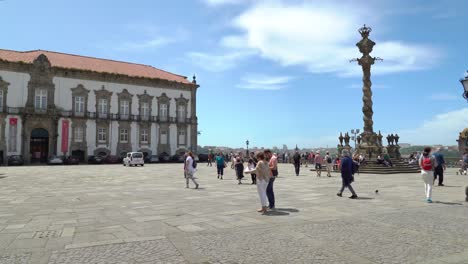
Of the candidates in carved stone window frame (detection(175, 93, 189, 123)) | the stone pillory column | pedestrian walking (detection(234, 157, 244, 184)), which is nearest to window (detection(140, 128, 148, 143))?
carved stone window frame (detection(175, 93, 189, 123))

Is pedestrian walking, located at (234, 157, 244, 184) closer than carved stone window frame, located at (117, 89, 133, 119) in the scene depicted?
Yes

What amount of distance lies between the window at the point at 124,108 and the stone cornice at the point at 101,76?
2.58 metres

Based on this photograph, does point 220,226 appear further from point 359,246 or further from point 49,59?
point 49,59

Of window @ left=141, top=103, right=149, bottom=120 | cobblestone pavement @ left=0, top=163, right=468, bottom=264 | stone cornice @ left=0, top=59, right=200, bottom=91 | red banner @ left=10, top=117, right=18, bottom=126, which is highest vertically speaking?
stone cornice @ left=0, top=59, right=200, bottom=91

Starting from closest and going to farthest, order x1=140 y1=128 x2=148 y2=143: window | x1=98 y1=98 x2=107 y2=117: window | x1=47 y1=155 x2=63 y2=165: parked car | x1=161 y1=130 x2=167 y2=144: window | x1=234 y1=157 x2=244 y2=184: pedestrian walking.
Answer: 1. x1=234 y1=157 x2=244 y2=184: pedestrian walking
2. x1=47 y1=155 x2=63 y2=165: parked car
3. x1=98 y1=98 x2=107 y2=117: window
4. x1=140 y1=128 x2=148 y2=143: window
5. x1=161 y1=130 x2=167 y2=144: window

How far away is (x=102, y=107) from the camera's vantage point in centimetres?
4931

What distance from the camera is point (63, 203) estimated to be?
10.6 m

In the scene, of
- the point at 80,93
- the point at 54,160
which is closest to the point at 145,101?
the point at 80,93

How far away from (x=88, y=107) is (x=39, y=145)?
713 centimetres

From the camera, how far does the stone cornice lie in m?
43.1

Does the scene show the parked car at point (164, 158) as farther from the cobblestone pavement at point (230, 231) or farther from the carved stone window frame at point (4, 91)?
the cobblestone pavement at point (230, 231)

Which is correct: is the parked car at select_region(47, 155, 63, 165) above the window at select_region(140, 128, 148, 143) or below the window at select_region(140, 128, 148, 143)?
below

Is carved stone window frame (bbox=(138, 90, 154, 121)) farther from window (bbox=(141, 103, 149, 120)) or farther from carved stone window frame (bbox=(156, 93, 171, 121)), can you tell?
carved stone window frame (bbox=(156, 93, 171, 121))

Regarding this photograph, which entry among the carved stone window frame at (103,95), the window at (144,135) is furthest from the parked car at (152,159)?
the carved stone window frame at (103,95)
